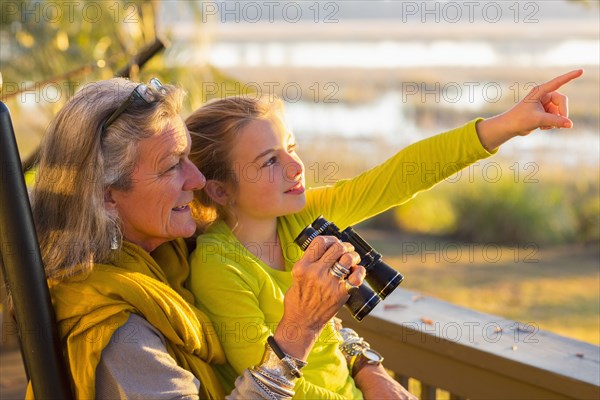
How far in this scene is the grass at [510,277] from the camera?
7.23 metres

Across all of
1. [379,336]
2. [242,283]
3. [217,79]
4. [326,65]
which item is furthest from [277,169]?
[326,65]

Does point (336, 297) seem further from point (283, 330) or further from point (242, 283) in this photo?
point (242, 283)

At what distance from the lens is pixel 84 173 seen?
6.02ft

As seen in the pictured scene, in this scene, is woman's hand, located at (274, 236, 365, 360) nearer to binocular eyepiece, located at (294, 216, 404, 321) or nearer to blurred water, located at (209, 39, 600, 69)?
binocular eyepiece, located at (294, 216, 404, 321)

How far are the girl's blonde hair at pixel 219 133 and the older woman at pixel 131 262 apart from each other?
257 millimetres

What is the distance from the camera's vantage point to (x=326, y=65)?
17.9 m

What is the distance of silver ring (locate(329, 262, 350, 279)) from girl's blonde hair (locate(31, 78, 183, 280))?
428mm

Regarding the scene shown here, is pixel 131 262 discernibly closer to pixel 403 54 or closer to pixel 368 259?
pixel 368 259

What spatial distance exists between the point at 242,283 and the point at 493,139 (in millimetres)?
680

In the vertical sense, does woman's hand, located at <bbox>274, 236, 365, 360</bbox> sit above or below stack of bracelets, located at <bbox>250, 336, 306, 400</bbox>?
above

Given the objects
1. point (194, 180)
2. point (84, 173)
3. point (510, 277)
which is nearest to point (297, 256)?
point (194, 180)

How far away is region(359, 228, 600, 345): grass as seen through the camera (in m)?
7.23

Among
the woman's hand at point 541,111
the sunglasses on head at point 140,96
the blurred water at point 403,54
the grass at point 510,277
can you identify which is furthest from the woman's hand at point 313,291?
the blurred water at point 403,54

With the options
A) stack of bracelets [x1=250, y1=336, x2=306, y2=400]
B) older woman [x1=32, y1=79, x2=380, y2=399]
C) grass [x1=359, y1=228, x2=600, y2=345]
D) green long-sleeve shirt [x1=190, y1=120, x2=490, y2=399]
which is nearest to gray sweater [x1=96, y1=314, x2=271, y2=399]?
older woman [x1=32, y1=79, x2=380, y2=399]
